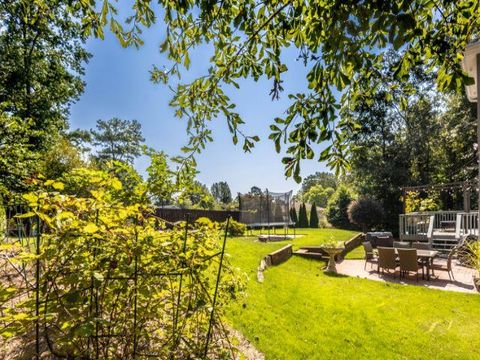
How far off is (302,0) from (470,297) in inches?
272

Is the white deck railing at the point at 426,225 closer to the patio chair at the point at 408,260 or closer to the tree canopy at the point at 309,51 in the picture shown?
the patio chair at the point at 408,260

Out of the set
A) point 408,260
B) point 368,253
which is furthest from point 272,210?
point 408,260

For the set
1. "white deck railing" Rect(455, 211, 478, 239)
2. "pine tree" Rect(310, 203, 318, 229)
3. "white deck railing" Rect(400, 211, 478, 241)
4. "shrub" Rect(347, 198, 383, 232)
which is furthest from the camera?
"pine tree" Rect(310, 203, 318, 229)

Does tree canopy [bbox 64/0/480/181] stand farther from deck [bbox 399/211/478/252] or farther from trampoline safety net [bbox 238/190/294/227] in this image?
trampoline safety net [bbox 238/190/294/227]

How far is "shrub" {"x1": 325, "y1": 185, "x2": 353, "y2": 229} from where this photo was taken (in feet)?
67.7

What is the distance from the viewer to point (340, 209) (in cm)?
2081

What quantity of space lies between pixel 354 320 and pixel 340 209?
1716 centimetres

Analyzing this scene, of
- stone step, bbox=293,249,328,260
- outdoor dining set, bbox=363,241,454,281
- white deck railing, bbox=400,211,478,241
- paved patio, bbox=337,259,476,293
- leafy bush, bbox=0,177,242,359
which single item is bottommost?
paved patio, bbox=337,259,476,293

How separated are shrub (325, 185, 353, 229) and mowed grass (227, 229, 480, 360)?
1433 centimetres

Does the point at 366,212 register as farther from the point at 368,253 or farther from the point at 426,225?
the point at 368,253

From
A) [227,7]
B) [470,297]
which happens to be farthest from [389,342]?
[227,7]

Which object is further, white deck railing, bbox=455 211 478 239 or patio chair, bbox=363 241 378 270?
white deck railing, bbox=455 211 478 239

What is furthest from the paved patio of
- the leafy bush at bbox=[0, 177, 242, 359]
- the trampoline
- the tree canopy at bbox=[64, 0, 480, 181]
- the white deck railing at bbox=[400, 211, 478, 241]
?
the leafy bush at bbox=[0, 177, 242, 359]

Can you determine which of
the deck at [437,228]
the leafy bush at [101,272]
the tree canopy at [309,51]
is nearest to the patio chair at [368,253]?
the deck at [437,228]
